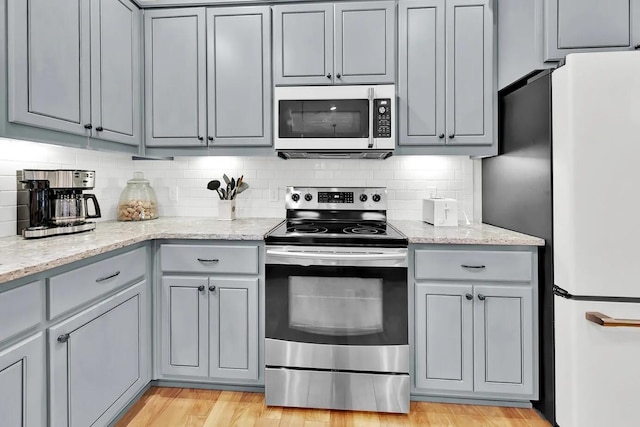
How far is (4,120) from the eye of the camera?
4.82 feet

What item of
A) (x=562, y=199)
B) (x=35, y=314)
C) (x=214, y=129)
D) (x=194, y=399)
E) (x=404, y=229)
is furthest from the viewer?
(x=214, y=129)

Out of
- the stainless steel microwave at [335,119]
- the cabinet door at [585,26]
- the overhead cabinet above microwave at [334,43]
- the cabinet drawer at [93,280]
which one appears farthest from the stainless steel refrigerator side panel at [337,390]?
the cabinet door at [585,26]

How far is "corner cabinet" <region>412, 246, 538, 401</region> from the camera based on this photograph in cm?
189

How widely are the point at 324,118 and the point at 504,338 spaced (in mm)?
1585

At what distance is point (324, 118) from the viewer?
7.30ft

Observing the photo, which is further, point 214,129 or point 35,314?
point 214,129

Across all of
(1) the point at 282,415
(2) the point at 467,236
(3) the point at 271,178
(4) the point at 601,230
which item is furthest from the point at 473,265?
(3) the point at 271,178

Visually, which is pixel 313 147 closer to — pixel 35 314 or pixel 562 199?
pixel 562 199

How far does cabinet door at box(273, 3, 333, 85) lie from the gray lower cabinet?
1.31 meters

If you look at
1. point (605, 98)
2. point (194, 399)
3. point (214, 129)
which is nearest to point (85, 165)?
point (214, 129)

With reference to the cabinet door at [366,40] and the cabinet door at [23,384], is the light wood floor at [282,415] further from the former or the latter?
the cabinet door at [366,40]

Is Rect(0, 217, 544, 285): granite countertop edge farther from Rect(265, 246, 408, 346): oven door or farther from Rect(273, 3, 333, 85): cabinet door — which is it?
Rect(273, 3, 333, 85): cabinet door

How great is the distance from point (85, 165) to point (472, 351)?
258 centimetres

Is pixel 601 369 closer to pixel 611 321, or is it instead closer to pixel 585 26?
pixel 611 321
